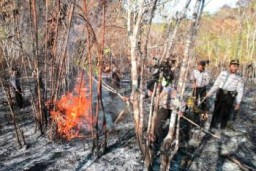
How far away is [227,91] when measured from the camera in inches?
317

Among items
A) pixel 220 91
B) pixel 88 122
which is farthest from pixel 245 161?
pixel 88 122

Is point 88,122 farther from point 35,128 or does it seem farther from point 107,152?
point 107,152

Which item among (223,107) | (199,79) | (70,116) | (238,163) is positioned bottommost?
(238,163)

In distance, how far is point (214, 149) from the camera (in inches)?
291

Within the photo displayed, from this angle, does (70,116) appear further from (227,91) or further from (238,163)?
(238,163)

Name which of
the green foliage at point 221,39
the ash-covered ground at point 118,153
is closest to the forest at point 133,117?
the ash-covered ground at point 118,153

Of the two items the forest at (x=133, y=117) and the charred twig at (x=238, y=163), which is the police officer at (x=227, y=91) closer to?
the forest at (x=133, y=117)

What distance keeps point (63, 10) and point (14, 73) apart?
487 cm

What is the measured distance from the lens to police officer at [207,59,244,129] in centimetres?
787

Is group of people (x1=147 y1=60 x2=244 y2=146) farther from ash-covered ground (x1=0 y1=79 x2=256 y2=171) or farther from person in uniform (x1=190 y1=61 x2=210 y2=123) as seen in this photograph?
ash-covered ground (x1=0 y1=79 x2=256 y2=171)

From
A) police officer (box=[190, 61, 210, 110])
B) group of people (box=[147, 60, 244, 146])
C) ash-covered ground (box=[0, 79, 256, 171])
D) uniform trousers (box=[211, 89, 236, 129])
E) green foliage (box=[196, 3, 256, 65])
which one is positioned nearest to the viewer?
ash-covered ground (box=[0, 79, 256, 171])

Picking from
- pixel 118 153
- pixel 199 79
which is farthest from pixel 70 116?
pixel 199 79

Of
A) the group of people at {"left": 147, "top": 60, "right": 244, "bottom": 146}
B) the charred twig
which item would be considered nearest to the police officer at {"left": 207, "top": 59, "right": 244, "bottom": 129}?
the group of people at {"left": 147, "top": 60, "right": 244, "bottom": 146}

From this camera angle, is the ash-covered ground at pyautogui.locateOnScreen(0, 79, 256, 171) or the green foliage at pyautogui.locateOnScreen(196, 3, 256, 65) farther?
the green foliage at pyautogui.locateOnScreen(196, 3, 256, 65)
